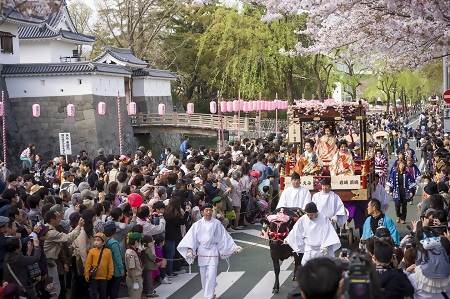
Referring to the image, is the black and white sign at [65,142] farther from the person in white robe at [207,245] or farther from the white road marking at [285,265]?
the person in white robe at [207,245]

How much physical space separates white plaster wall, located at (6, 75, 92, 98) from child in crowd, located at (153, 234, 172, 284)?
3059cm

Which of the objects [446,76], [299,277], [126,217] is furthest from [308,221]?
[446,76]

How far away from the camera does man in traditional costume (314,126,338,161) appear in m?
17.2

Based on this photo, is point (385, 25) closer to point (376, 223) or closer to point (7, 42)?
point (376, 223)

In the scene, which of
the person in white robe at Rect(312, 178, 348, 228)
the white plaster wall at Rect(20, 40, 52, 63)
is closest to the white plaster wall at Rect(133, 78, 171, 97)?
the white plaster wall at Rect(20, 40, 52, 63)

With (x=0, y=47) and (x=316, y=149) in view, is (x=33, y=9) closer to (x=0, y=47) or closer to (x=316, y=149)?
(x=316, y=149)

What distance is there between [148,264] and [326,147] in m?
6.35

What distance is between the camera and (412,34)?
52.0 ft

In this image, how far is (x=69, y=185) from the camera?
15609 millimetres

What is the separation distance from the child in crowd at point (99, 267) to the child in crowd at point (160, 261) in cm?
177

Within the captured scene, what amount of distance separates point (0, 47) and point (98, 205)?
31.4 m

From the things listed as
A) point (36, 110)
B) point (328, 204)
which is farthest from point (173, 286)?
point (36, 110)

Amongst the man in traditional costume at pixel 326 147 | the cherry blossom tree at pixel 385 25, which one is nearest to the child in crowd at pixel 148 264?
the cherry blossom tree at pixel 385 25

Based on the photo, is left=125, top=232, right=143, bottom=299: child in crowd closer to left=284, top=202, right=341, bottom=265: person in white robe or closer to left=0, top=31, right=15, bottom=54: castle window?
left=284, top=202, right=341, bottom=265: person in white robe
